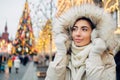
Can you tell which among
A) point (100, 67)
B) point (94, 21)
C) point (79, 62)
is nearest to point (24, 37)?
point (94, 21)

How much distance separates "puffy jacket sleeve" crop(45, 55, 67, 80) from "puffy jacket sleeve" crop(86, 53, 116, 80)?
0.22m

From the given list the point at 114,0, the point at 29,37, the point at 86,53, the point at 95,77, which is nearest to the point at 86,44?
the point at 86,53

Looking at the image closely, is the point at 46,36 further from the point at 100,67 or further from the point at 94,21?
the point at 100,67

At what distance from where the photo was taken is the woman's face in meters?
3.27

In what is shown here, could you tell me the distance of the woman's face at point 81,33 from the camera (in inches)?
129

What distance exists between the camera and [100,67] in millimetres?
3055

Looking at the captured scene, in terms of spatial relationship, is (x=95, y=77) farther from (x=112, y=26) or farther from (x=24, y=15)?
(x=24, y=15)

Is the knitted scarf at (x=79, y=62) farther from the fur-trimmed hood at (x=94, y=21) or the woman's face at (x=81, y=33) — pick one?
the fur-trimmed hood at (x=94, y=21)

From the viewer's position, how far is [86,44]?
3273 mm

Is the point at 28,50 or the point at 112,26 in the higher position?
the point at 112,26

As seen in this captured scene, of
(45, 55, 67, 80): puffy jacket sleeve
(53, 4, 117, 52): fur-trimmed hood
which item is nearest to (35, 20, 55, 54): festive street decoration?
(53, 4, 117, 52): fur-trimmed hood

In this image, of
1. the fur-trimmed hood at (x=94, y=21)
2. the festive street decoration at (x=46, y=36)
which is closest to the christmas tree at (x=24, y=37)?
the festive street decoration at (x=46, y=36)

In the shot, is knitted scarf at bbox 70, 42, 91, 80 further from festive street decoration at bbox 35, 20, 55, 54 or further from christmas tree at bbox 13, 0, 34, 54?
christmas tree at bbox 13, 0, 34, 54

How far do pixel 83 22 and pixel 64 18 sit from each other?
0.17 meters
